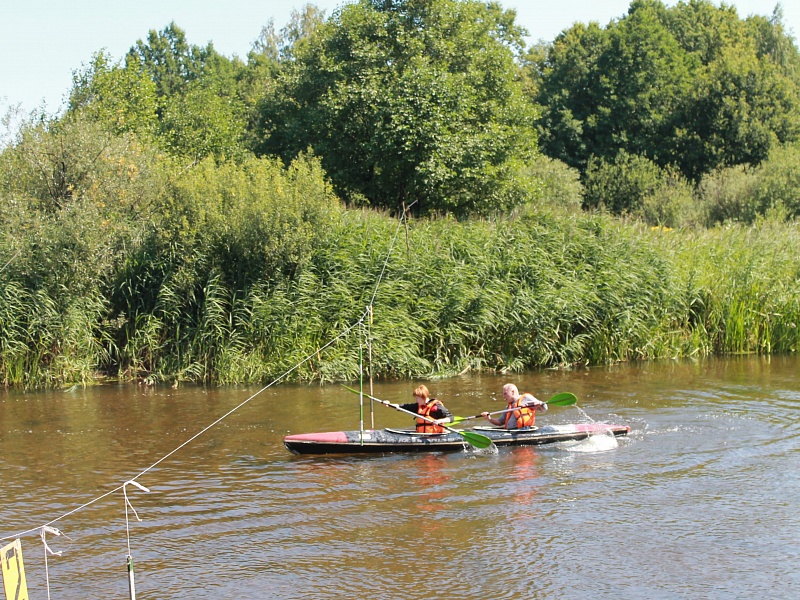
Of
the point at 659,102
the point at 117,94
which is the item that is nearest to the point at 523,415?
the point at 117,94

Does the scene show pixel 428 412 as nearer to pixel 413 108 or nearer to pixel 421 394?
pixel 421 394

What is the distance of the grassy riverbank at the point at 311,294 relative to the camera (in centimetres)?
1698

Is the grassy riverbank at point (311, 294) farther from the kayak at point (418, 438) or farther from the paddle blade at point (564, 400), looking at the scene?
the kayak at point (418, 438)

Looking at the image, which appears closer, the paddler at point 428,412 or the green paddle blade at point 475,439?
the green paddle blade at point 475,439

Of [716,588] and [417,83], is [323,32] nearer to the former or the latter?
[417,83]

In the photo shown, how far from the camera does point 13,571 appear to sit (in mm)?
5512

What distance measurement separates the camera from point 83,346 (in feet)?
55.8

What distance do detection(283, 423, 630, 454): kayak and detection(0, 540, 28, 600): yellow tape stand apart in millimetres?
6316

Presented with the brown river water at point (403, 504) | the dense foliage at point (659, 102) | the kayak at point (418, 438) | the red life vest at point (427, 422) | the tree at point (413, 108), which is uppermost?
the dense foliage at point (659, 102)

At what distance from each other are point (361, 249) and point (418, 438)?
6.68 meters

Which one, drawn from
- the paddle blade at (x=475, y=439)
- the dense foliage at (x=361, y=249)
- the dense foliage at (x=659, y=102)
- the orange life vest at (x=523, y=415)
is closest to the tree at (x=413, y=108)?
the dense foliage at (x=361, y=249)

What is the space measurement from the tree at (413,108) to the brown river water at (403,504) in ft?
28.2

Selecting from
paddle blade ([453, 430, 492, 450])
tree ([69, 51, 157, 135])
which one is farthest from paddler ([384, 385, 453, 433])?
tree ([69, 51, 157, 135])

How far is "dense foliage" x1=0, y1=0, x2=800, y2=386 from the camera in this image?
56.2 feet
